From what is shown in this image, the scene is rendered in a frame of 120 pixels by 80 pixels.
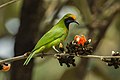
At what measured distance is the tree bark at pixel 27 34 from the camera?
309cm

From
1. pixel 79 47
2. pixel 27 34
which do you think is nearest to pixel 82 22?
pixel 27 34

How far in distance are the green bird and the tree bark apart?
0.72 m

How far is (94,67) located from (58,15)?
1175 mm

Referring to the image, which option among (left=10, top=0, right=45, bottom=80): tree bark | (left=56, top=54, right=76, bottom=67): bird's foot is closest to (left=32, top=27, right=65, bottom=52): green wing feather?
(left=56, top=54, right=76, bottom=67): bird's foot

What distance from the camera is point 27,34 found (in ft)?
10.7

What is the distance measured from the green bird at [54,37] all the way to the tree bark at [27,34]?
72 centimetres

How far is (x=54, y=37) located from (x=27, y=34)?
0.95m

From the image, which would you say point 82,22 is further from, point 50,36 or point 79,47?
point 79,47

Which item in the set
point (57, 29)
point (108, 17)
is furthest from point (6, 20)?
point (57, 29)

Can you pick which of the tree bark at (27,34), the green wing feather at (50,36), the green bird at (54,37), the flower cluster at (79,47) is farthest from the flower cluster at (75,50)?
the tree bark at (27,34)

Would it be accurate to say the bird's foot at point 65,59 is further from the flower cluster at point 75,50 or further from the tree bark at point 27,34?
the tree bark at point 27,34

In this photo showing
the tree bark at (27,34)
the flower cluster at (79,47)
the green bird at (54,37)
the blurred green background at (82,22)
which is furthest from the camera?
the blurred green background at (82,22)

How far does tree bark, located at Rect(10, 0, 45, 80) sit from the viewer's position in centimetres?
309

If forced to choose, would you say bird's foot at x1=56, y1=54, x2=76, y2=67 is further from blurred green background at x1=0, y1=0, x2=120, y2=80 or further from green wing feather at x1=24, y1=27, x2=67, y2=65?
blurred green background at x1=0, y1=0, x2=120, y2=80
